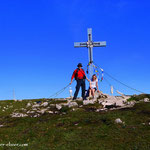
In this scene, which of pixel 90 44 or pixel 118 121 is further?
pixel 90 44

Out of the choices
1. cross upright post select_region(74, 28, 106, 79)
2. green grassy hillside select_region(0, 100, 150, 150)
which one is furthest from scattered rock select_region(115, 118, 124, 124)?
cross upright post select_region(74, 28, 106, 79)

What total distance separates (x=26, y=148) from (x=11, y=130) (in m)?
3.19

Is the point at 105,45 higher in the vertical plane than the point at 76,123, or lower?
higher

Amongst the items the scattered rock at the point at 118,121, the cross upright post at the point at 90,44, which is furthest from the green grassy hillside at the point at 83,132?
the cross upright post at the point at 90,44

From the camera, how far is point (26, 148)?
360 inches

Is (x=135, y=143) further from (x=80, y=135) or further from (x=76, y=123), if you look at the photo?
(x=76, y=123)

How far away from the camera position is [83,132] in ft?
33.5

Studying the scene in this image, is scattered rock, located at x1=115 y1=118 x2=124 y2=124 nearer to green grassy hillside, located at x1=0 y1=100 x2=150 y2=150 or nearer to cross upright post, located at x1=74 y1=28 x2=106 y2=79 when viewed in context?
green grassy hillside, located at x1=0 y1=100 x2=150 y2=150

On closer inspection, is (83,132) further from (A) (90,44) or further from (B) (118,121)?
(A) (90,44)

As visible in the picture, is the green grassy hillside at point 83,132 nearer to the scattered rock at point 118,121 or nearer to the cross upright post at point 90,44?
the scattered rock at point 118,121

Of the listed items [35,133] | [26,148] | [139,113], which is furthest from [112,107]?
[26,148]

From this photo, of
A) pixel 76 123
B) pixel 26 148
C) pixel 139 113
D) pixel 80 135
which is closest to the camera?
pixel 26 148

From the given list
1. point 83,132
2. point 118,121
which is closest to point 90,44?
point 118,121

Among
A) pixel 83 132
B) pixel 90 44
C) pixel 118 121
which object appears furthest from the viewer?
pixel 90 44
